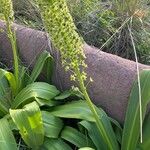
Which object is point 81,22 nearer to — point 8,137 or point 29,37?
point 29,37

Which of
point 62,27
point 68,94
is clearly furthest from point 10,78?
point 62,27

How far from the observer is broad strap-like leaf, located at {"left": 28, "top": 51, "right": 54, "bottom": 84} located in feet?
9.57

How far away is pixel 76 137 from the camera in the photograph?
2432 millimetres

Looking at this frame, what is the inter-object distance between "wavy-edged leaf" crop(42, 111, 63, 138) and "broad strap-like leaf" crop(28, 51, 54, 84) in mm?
499

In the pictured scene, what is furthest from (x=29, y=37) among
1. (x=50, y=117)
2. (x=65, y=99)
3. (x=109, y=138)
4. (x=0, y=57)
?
(x=109, y=138)

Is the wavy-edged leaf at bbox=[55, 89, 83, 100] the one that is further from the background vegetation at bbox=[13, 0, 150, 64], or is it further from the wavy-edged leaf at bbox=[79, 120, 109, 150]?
the background vegetation at bbox=[13, 0, 150, 64]

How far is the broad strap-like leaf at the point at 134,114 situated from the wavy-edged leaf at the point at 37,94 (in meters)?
0.59

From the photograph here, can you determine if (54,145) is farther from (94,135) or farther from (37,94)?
(37,94)

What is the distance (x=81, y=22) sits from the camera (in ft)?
10.9

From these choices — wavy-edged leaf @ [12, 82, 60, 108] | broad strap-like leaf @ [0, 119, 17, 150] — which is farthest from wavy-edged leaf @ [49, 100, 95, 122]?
broad strap-like leaf @ [0, 119, 17, 150]

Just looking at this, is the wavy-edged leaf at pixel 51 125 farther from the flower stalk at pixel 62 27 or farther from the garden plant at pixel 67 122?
the flower stalk at pixel 62 27

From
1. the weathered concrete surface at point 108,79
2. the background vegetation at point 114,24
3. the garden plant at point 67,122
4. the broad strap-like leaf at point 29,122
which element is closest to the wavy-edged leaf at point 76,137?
the garden plant at point 67,122

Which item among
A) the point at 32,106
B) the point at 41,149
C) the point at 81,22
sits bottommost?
the point at 41,149

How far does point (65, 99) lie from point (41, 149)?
486 mm
